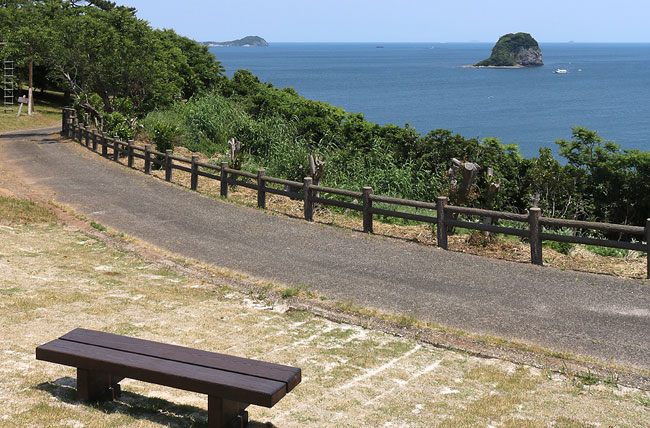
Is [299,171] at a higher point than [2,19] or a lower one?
lower

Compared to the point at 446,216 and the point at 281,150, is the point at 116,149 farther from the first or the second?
the point at 446,216

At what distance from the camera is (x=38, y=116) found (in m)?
46.6

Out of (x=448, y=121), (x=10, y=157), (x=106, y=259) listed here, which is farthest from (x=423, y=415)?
(x=448, y=121)

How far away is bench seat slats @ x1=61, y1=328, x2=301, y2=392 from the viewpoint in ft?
20.3

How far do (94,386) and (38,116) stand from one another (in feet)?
143

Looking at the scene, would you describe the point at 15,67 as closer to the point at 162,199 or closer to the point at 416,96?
the point at 162,199

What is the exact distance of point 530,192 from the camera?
23.7 m

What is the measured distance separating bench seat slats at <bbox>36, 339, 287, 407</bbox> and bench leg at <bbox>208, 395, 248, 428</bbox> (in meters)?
0.10

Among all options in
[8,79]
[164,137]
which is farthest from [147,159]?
[8,79]

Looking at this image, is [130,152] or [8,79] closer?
[130,152]

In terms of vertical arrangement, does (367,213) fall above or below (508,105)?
below

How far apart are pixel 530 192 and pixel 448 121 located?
59641 millimetres

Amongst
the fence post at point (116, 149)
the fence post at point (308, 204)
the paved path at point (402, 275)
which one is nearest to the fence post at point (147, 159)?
the fence post at point (116, 149)

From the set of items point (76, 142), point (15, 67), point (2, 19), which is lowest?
point (76, 142)
